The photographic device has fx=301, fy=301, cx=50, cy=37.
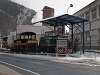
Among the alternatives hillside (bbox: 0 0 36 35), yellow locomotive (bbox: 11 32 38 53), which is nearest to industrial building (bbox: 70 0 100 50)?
yellow locomotive (bbox: 11 32 38 53)

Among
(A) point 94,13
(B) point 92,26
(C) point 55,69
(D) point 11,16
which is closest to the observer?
(C) point 55,69

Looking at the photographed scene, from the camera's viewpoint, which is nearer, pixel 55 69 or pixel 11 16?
pixel 55 69

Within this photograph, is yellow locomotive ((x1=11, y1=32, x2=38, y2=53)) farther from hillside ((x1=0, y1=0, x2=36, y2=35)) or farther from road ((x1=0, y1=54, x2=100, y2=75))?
hillside ((x1=0, y1=0, x2=36, y2=35))

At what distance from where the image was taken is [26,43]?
169 feet

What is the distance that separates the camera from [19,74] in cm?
1806

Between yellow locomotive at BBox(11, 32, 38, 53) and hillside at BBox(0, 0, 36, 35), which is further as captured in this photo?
hillside at BBox(0, 0, 36, 35)

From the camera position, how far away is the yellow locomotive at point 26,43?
51281 mm

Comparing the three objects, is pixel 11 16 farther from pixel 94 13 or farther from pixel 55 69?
pixel 55 69

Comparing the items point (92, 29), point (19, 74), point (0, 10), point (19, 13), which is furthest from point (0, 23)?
point (19, 74)

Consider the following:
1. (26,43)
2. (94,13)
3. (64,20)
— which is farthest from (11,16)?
(64,20)

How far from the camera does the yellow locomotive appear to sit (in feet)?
168

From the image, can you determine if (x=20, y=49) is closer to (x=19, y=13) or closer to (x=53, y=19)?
(x=53, y=19)

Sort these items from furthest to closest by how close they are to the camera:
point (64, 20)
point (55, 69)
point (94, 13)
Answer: point (94, 13) → point (64, 20) → point (55, 69)

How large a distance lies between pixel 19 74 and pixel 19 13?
176837mm
